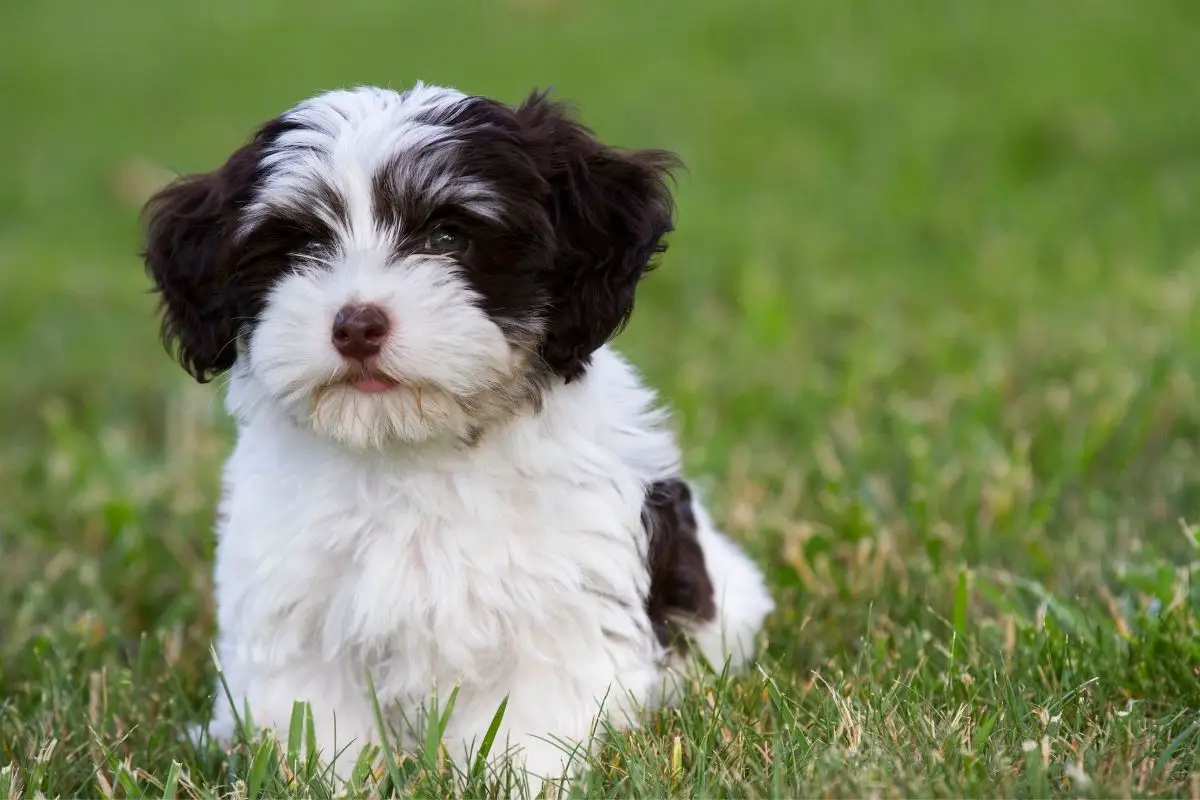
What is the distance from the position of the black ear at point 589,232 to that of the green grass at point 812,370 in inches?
36.1

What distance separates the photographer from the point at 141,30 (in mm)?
14328

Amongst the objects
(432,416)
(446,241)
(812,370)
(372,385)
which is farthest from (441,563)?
(812,370)

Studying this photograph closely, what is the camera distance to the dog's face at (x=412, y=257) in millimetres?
3275

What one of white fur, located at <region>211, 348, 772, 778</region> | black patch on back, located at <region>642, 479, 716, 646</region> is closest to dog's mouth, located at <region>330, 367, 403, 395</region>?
white fur, located at <region>211, 348, 772, 778</region>

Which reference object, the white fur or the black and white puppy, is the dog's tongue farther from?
the white fur

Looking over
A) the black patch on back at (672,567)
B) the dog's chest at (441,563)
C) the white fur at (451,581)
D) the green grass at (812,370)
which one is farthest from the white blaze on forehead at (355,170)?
the green grass at (812,370)

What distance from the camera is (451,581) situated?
11.5 feet

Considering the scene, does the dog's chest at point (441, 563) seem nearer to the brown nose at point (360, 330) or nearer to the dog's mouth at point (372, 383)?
the dog's mouth at point (372, 383)

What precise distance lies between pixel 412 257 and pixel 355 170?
0.23 meters

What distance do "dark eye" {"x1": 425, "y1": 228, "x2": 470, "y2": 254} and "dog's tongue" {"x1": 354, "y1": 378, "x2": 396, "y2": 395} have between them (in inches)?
12.4

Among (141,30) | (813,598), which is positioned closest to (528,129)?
(813,598)

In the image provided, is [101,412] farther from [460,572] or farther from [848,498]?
[460,572]

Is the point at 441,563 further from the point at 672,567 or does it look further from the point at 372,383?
the point at 672,567

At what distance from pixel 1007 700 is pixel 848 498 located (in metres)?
2.10
